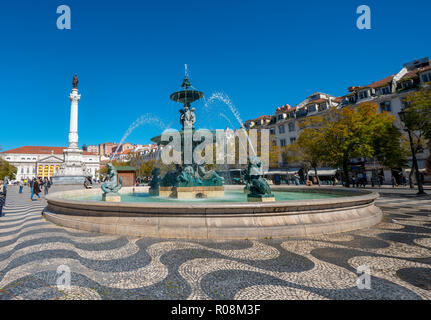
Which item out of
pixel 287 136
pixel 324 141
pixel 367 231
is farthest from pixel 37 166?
pixel 367 231

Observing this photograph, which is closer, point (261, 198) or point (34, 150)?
point (261, 198)

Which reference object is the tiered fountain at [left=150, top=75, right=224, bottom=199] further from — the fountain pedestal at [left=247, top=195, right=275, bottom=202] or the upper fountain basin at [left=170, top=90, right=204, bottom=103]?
the fountain pedestal at [left=247, top=195, right=275, bottom=202]

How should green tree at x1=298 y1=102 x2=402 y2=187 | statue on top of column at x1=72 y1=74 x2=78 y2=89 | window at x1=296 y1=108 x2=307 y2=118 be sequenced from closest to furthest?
green tree at x1=298 y1=102 x2=402 y2=187, window at x1=296 y1=108 x2=307 y2=118, statue on top of column at x1=72 y1=74 x2=78 y2=89

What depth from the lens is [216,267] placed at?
3670 mm

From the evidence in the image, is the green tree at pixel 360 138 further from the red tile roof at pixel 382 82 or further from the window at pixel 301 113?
the window at pixel 301 113

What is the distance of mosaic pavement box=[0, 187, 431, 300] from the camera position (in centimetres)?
285

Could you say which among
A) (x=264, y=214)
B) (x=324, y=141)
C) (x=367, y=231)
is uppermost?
(x=324, y=141)

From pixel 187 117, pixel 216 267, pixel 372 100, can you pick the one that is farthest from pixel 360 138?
pixel 216 267

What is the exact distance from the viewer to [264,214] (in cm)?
551

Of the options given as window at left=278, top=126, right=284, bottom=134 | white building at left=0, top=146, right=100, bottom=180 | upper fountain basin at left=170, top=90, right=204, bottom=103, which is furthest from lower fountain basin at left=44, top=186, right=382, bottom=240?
white building at left=0, top=146, right=100, bottom=180

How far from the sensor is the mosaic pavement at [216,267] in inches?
112

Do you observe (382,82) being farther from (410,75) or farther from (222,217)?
(222,217)
